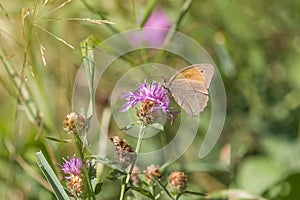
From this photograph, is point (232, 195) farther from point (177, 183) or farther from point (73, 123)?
point (73, 123)

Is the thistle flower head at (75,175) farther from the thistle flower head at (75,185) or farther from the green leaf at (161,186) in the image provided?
the green leaf at (161,186)

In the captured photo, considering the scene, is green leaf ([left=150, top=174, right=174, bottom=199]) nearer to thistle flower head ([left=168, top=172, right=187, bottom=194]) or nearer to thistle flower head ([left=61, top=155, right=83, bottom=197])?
thistle flower head ([left=168, top=172, right=187, bottom=194])

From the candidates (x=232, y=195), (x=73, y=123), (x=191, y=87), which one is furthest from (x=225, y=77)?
(x=73, y=123)

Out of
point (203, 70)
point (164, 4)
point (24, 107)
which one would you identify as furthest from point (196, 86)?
point (164, 4)

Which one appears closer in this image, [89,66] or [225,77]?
[89,66]

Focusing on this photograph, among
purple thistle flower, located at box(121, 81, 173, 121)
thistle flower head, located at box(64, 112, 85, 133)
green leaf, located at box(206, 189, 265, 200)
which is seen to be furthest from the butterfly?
green leaf, located at box(206, 189, 265, 200)

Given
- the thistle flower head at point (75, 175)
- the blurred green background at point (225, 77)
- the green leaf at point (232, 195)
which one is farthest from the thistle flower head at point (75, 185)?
the blurred green background at point (225, 77)
